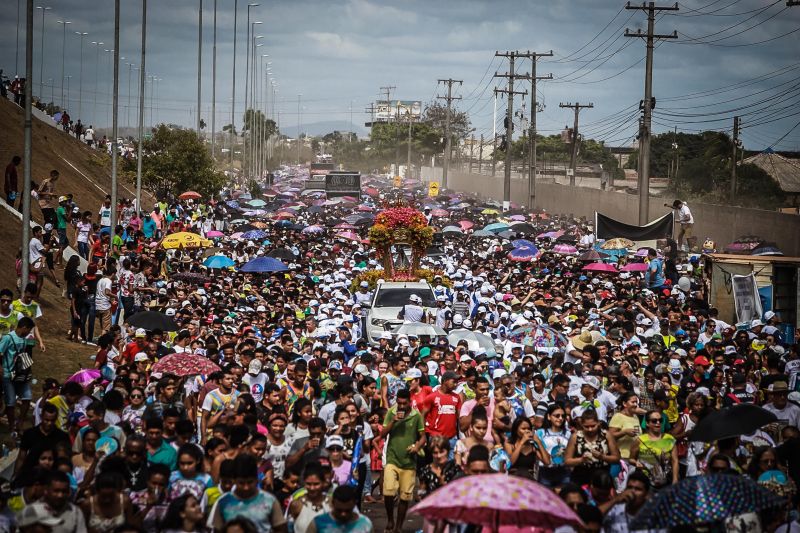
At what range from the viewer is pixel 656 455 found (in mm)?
10461

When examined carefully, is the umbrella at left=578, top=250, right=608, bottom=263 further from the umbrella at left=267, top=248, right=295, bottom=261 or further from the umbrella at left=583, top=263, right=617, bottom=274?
the umbrella at left=267, top=248, right=295, bottom=261

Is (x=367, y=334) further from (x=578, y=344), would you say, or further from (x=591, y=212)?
(x=591, y=212)

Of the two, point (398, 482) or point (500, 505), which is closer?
point (500, 505)

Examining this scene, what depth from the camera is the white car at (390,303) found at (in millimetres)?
22219

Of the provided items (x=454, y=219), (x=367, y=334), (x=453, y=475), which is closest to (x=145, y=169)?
(x=454, y=219)

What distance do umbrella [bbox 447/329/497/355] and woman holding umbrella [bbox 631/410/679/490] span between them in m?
7.02

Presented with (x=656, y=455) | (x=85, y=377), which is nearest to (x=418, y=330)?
(x=85, y=377)

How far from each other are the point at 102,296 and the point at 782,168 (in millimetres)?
58521

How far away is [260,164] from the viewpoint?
144 meters

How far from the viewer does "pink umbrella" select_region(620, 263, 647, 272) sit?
30611 mm

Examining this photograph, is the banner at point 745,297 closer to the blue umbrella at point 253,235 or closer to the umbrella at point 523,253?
the umbrella at point 523,253

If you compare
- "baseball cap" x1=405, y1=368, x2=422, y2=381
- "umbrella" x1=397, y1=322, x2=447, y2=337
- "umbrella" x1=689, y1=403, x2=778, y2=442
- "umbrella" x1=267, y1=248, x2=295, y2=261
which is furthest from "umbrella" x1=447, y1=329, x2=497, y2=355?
"umbrella" x1=267, y1=248, x2=295, y2=261

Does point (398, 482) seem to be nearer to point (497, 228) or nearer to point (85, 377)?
point (85, 377)

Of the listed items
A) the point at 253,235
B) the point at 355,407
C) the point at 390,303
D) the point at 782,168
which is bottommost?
the point at 390,303
